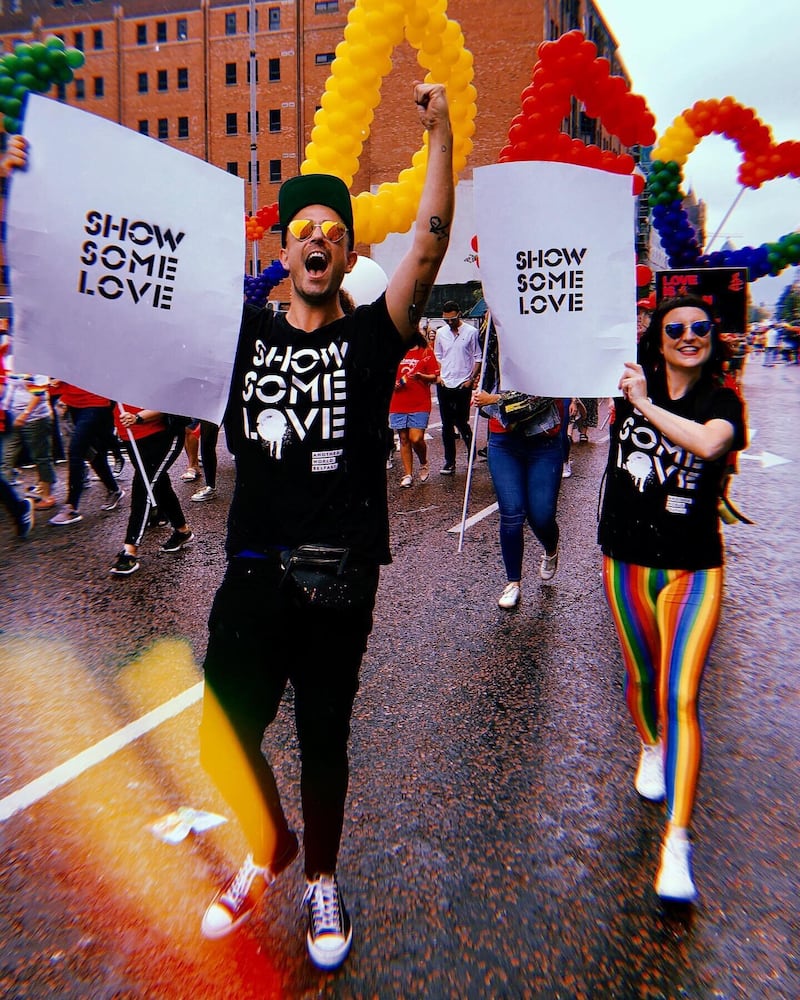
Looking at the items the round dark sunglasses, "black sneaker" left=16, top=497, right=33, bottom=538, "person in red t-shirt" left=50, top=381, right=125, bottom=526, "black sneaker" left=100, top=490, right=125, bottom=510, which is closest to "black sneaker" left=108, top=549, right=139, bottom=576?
"person in red t-shirt" left=50, top=381, right=125, bottom=526

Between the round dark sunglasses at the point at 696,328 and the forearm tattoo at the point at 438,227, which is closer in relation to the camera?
the forearm tattoo at the point at 438,227

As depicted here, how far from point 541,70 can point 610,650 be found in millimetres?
3550

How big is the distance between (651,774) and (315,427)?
6.43ft

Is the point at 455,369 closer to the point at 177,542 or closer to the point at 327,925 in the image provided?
the point at 177,542

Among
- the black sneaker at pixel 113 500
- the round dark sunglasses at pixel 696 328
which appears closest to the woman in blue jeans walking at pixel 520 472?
the round dark sunglasses at pixel 696 328

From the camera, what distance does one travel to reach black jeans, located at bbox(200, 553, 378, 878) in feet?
7.03

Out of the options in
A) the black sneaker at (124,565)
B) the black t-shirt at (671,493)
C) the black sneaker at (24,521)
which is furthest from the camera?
the black sneaker at (24,521)

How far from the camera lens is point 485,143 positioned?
4488 centimetres

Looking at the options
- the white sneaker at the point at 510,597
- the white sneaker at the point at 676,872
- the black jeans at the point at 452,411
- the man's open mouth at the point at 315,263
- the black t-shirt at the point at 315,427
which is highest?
the man's open mouth at the point at 315,263

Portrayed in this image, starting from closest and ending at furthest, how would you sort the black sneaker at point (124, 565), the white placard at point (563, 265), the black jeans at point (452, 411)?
the white placard at point (563, 265), the black sneaker at point (124, 565), the black jeans at point (452, 411)

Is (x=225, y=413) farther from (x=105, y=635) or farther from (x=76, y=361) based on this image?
(x=105, y=635)

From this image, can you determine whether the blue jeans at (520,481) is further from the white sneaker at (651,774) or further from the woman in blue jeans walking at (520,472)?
the white sneaker at (651,774)

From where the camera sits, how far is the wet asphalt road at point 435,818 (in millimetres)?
2160

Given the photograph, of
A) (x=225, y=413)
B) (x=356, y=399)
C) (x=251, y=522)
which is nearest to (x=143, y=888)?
(x=251, y=522)
